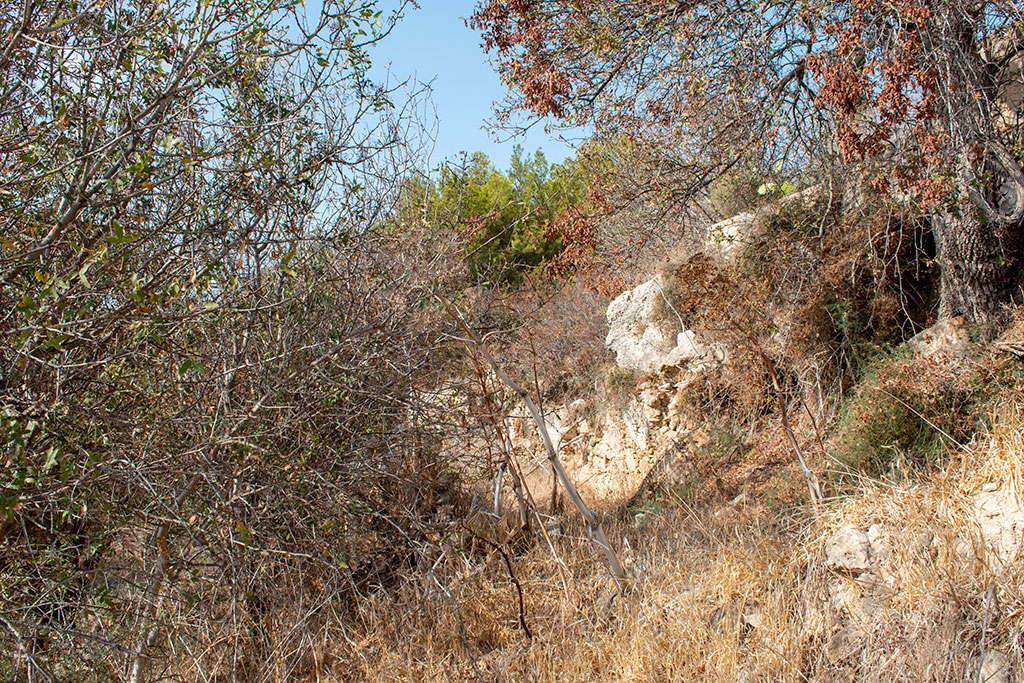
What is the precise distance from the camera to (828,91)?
19.1 ft

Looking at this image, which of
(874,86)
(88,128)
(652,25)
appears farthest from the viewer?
(652,25)

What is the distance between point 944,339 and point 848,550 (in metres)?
3.40

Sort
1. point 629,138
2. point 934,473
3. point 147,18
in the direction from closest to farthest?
point 147,18
point 934,473
point 629,138

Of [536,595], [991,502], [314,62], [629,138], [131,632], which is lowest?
[991,502]

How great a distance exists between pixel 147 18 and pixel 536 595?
395 cm

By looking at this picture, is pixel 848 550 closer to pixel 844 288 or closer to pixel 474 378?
pixel 474 378

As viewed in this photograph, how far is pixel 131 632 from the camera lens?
3.90m

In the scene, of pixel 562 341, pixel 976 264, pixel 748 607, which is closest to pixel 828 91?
pixel 976 264

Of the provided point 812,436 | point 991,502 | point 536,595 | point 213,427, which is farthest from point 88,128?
point 812,436

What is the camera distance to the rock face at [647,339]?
359 inches

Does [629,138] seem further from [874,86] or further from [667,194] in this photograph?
[874,86]

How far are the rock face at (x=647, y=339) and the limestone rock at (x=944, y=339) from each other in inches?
82.8

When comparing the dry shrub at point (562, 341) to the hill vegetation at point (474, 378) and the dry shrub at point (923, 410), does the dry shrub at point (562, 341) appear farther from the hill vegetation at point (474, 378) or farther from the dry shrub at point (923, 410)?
the dry shrub at point (923, 410)

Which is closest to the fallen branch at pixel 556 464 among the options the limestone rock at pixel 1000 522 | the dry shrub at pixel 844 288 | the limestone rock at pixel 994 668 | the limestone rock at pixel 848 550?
the limestone rock at pixel 848 550
